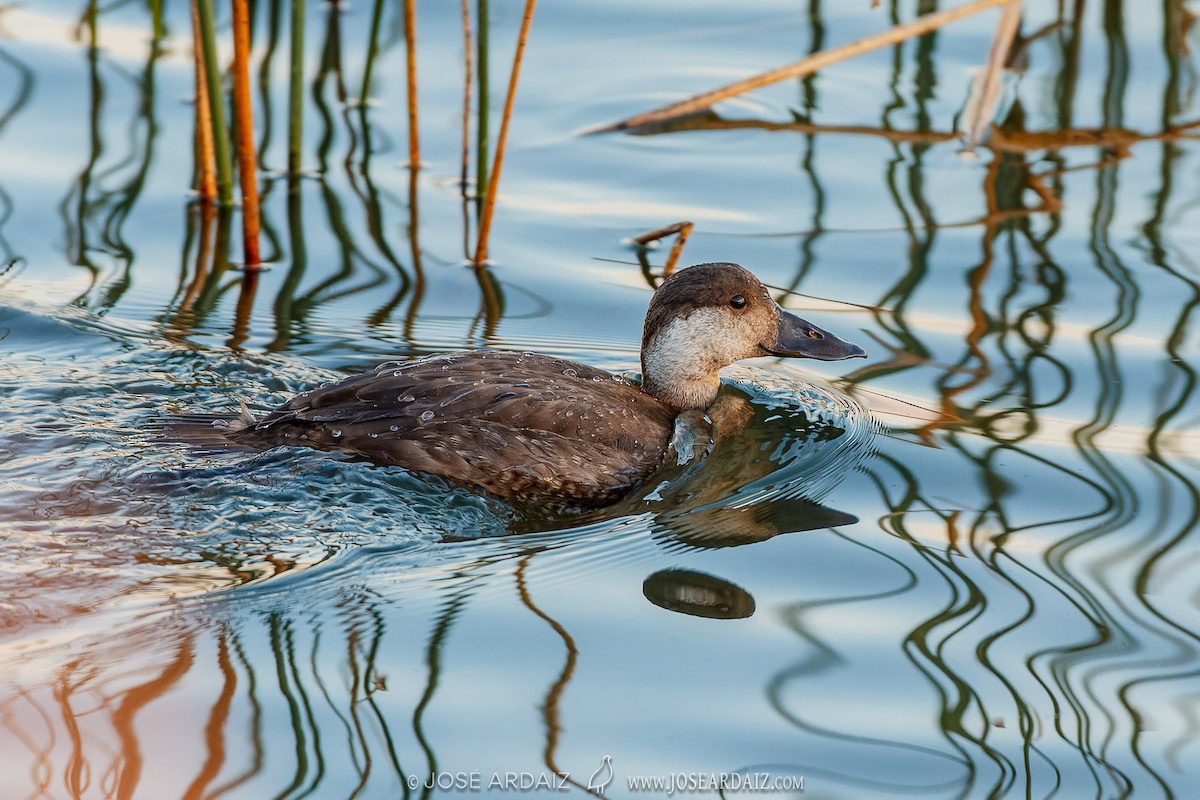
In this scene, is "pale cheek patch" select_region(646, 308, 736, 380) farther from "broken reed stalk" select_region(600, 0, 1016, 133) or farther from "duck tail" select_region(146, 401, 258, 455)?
"broken reed stalk" select_region(600, 0, 1016, 133)

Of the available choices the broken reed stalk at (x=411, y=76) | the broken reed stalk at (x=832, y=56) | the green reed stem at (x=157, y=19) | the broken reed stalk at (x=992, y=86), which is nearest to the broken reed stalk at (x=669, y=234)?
the broken reed stalk at (x=832, y=56)

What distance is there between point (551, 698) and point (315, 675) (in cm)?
72

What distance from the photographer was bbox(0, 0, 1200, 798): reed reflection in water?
14.2 ft

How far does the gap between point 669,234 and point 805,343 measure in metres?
1.28

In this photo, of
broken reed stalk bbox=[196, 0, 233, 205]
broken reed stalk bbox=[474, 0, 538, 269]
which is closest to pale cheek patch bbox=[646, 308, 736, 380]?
broken reed stalk bbox=[474, 0, 538, 269]

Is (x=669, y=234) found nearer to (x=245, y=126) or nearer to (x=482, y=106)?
(x=482, y=106)

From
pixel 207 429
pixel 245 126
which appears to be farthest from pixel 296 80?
pixel 207 429

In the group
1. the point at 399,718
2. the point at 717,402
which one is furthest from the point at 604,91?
the point at 399,718

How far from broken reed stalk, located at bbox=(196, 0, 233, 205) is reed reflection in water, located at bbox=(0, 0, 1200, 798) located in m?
0.37

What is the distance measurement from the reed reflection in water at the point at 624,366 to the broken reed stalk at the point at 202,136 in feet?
0.50

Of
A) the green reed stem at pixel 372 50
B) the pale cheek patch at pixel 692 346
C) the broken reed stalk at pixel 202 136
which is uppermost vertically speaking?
the green reed stem at pixel 372 50

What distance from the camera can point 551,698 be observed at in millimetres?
4426

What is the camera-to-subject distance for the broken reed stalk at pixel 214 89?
23.7ft

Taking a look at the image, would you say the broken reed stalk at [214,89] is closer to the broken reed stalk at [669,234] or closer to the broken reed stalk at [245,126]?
the broken reed stalk at [245,126]
